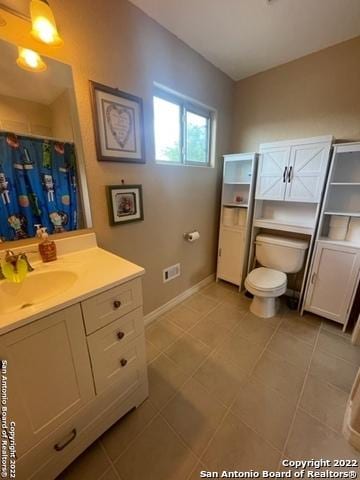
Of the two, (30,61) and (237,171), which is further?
(237,171)

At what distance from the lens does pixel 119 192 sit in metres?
1.45

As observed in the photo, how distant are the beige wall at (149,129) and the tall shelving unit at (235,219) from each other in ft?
0.43

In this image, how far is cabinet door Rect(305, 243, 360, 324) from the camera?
1.68 meters

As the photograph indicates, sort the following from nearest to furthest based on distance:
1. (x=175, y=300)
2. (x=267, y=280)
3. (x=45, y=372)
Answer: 1. (x=45, y=372)
2. (x=267, y=280)
3. (x=175, y=300)

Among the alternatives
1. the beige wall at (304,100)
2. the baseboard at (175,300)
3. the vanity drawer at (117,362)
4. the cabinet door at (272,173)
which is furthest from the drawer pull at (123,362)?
the beige wall at (304,100)

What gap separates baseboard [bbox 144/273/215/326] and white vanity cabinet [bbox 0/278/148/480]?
78cm

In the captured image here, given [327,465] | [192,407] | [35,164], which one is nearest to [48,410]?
[192,407]

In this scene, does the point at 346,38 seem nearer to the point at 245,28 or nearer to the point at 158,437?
the point at 245,28

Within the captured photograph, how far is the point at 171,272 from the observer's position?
6.81 ft

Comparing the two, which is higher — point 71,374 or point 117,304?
point 117,304

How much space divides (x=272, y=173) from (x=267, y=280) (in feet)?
3.44

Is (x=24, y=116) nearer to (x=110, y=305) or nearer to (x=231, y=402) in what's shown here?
(x=110, y=305)

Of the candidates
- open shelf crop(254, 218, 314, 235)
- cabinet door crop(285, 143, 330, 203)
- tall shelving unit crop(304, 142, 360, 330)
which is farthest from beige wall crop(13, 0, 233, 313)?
tall shelving unit crop(304, 142, 360, 330)

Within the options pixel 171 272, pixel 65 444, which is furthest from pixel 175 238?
pixel 65 444
